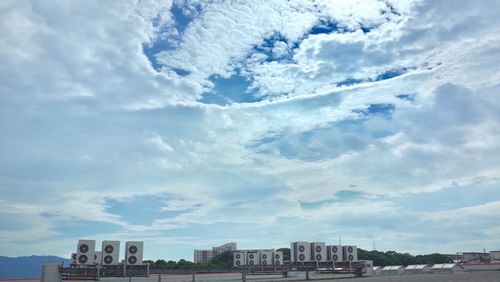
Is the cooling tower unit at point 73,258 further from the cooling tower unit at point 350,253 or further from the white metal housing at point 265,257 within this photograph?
the cooling tower unit at point 350,253

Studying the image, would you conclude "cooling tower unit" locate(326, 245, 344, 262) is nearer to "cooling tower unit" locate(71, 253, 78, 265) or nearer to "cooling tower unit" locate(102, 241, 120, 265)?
"cooling tower unit" locate(102, 241, 120, 265)

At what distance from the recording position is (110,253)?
130 feet

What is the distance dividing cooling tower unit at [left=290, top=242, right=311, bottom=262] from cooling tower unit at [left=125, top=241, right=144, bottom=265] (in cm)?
2414

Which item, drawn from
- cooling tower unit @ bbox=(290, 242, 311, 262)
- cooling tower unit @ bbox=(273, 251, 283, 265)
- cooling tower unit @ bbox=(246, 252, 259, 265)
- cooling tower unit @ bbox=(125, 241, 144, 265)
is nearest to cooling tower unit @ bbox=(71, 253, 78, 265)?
cooling tower unit @ bbox=(125, 241, 144, 265)

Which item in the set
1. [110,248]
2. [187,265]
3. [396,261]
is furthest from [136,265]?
[396,261]

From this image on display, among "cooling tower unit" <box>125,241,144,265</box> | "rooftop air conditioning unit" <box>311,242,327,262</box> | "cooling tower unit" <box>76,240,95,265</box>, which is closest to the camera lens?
"cooling tower unit" <box>76,240,95,265</box>

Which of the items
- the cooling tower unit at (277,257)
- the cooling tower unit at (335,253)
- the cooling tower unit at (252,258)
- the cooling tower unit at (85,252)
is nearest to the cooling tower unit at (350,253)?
the cooling tower unit at (335,253)

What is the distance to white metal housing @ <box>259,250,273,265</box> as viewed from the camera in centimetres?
6350

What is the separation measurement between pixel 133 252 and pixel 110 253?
1943mm

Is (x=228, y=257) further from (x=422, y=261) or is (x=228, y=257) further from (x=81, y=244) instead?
(x=81, y=244)

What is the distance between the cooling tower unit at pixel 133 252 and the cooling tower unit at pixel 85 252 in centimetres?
286

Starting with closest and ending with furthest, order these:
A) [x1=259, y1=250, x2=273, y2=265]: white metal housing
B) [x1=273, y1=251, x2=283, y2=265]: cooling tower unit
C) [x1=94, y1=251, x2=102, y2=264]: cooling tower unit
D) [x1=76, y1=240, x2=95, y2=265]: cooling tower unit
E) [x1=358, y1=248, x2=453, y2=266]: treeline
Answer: [x1=76, y1=240, x2=95, y2=265]: cooling tower unit → [x1=94, y1=251, x2=102, y2=264]: cooling tower unit → [x1=259, y1=250, x2=273, y2=265]: white metal housing → [x1=273, y1=251, x2=283, y2=265]: cooling tower unit → [x1=358, y1=248, x2=453, y2=266]: treeline

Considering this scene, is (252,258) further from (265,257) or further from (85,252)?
(85,252)

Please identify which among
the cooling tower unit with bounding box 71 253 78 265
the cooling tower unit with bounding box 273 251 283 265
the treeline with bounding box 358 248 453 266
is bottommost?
the treeline with bounding box 358 248 453 266
